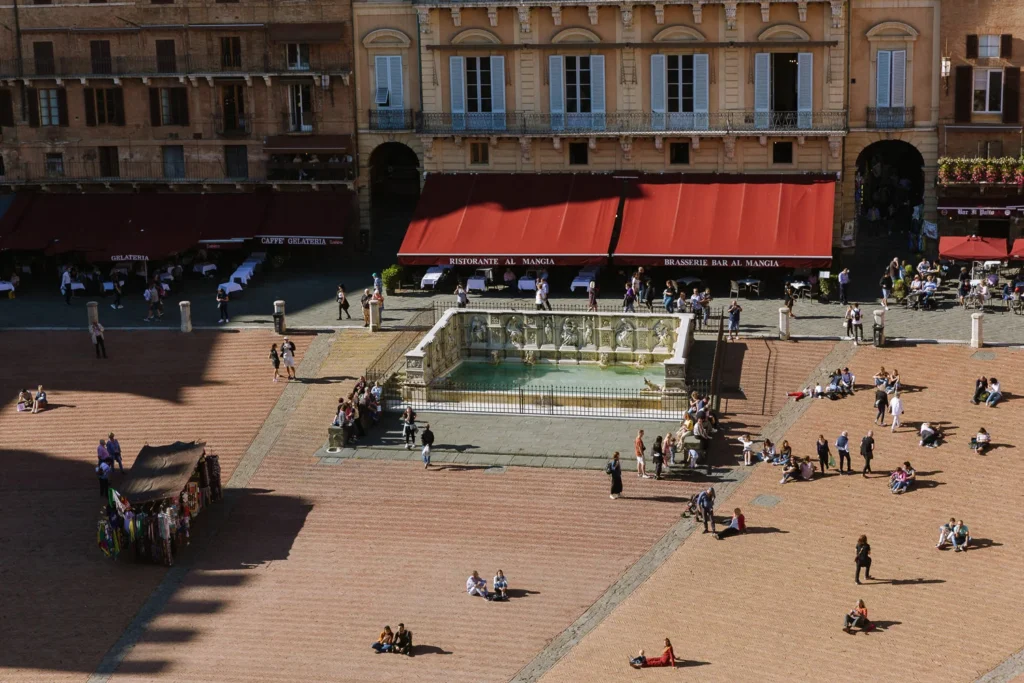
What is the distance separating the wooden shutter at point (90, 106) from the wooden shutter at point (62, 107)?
97 cm

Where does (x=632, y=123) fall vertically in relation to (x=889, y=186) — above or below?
above

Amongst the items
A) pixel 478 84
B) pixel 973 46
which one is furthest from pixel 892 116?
pixel 478 84

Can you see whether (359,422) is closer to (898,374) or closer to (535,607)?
(535,607)

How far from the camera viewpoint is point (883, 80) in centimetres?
7794

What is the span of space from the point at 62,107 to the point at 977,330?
4173cm

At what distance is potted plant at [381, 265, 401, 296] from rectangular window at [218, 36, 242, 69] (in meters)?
12.3

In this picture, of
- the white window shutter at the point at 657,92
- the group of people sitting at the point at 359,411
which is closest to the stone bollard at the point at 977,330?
the white window shutter at the point at 657,92

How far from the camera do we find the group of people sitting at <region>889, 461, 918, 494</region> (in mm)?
57656

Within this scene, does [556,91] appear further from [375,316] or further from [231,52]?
[231,52]

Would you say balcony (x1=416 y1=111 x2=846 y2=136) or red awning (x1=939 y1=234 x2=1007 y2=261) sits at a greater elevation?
balcony (x1=416 y1=111 x2=846 y2=136)

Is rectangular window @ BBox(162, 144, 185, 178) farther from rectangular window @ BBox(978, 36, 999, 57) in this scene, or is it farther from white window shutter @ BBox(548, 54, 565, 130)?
rectangular window @ BBox(978, 36, 999, 57)

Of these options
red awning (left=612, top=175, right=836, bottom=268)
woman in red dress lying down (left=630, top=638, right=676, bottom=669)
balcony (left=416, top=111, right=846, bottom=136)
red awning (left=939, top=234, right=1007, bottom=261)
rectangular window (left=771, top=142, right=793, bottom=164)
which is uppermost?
balcony (left=416, top=111, right=846, bottom=136)

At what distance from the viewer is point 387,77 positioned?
81875 millimetres

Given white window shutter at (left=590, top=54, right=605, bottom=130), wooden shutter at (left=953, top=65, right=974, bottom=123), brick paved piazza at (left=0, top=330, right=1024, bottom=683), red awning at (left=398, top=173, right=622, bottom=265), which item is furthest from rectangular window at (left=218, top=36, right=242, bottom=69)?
wooden shutter at (left=953, top=65, right=974, bottom=123)
